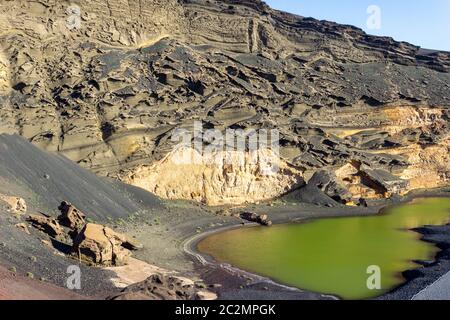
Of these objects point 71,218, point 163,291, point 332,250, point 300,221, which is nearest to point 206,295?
point 163,291

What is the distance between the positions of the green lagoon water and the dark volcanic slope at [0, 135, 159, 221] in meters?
5.95

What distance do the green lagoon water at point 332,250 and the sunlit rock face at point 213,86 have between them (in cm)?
797

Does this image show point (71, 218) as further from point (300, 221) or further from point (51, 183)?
point (300, 221)

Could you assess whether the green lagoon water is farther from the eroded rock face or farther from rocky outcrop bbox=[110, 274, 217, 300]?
the eroded rock face

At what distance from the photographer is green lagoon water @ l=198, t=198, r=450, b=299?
715 inches

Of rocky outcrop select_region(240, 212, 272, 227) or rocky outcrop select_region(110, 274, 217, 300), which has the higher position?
rocky outcrop select_region(240, 212, 272, 227)

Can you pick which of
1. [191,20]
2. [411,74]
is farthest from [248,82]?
[411,74]

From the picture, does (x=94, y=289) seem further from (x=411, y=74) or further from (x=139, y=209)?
(x=411, y=74)

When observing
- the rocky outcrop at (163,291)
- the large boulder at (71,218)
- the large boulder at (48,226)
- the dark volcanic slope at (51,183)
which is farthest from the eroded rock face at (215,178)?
the rocky outcrop at (163,291)

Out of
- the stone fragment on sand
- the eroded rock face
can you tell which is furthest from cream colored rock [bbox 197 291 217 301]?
the eroded rock face

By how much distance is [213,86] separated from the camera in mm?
39031

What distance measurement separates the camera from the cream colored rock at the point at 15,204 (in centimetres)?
1911

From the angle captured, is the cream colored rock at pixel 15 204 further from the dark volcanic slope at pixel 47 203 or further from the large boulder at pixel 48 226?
the large boulder at pixel 48 226

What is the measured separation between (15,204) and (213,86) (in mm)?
22764
